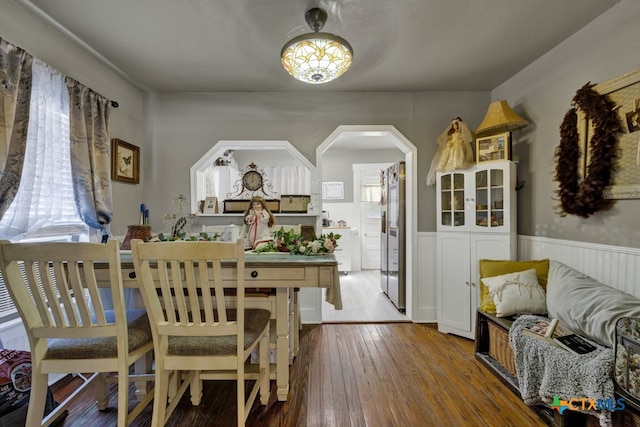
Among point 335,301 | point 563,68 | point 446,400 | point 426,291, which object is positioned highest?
point 563,68

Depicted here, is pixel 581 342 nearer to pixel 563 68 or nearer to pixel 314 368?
pixel 314 368

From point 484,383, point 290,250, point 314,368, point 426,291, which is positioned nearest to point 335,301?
point 290,250

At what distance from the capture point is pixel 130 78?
2732 millimetres

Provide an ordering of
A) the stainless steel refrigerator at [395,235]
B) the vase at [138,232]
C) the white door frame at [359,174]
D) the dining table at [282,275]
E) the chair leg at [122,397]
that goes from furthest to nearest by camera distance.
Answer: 1. the white door frame at [359,174]
2. the stainless steel refrigerator at [395,235]
3. the vase at [138,232]
4. the dining table at [282,275]
5. the chair leg at [122,397]

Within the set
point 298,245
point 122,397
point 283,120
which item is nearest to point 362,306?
point 298,245

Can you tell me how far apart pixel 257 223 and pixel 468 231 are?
6.39ft

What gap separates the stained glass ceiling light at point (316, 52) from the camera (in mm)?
1724

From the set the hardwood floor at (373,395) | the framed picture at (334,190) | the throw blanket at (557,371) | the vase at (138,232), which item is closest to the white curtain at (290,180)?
the framed picture at (334,190)

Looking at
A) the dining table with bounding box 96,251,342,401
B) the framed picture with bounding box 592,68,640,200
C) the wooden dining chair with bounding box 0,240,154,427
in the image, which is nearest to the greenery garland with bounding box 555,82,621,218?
the framed picture with bounding box 592,68,640,200

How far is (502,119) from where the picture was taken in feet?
8.07

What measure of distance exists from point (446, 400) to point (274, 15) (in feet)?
8.91

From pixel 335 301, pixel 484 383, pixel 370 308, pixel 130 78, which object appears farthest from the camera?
pixel 370 308

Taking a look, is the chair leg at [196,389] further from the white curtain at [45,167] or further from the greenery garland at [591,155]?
the greenery garland at [591,155]

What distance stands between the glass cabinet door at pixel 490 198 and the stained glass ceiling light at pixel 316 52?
1659mm
